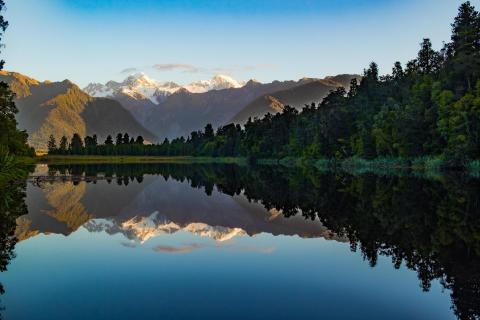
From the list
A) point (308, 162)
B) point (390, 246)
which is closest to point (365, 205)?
point (390, 246)

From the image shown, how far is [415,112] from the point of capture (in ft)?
298

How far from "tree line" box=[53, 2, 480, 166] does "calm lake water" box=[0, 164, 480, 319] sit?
147 ft

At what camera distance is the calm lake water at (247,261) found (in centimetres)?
1286

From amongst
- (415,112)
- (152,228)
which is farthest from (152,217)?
(415,112)

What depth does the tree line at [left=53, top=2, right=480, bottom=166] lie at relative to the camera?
76.8 metres

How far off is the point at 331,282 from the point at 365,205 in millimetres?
20396

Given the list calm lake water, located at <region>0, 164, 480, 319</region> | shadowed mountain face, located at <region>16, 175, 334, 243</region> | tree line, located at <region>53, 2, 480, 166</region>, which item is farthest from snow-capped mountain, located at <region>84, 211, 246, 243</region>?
tree line, located at <region>53, 2, 480, 166</region>

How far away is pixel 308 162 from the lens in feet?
464

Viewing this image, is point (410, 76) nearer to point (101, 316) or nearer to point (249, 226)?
point (249, 226)

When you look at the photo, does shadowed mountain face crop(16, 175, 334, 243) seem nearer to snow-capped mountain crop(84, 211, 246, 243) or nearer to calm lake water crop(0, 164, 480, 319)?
snow-capped mountain crop(84, 211, 246, 243)

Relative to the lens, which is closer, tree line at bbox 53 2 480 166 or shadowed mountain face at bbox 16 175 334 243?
shadowed mountain face at bbox 16 175 334 243

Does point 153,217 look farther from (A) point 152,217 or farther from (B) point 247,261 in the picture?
(B) point 247,261

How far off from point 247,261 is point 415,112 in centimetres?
7965

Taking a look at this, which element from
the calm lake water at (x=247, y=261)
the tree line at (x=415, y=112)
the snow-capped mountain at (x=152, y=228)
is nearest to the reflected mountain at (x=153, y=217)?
the snow-capped mountain at (x=152, y=228)
